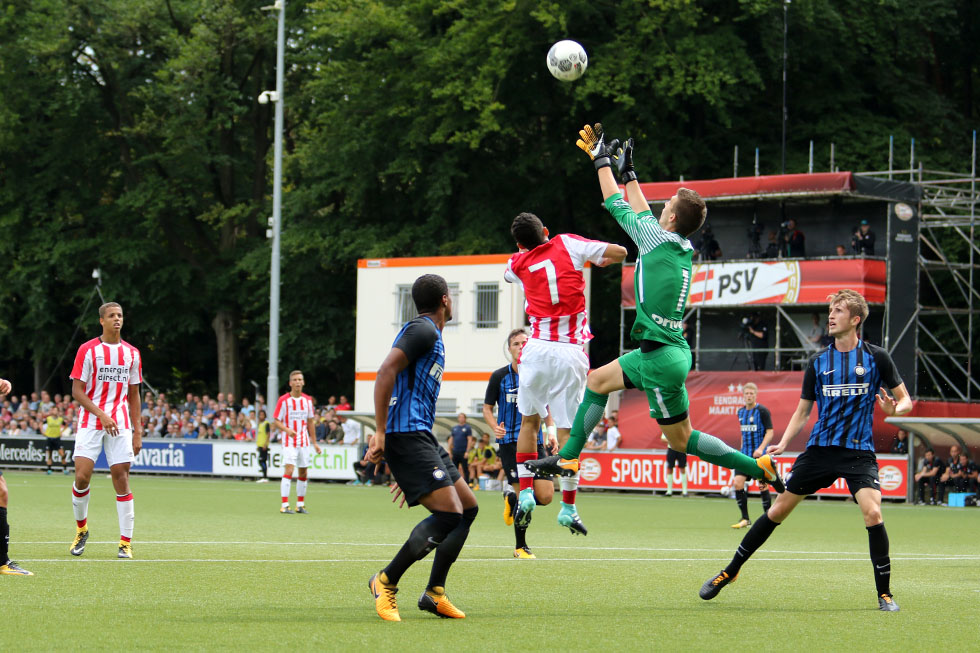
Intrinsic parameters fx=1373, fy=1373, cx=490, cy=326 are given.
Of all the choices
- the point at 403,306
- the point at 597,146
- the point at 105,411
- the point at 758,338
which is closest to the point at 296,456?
the point at 105,411

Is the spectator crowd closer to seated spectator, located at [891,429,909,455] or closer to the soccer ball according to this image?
seated spectator, located at [891,429,909,455]

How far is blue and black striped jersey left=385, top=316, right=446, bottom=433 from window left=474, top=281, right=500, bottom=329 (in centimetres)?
2887

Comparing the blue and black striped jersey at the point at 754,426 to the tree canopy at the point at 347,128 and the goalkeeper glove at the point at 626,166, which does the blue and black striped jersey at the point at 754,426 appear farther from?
the tree canopy at the point at 347,128

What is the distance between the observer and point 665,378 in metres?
9.82

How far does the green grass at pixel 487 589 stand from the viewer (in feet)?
26.7

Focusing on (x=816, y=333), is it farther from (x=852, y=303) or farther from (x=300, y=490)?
(x=852, y=303)

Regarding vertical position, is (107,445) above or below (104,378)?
below

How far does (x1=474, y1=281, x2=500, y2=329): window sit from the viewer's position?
37875mm

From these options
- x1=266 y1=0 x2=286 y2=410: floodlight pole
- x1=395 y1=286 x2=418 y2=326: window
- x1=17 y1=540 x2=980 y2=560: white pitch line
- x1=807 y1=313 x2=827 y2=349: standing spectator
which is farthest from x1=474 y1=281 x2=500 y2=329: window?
x1=17 y1=540 x2=980 y2=560: white pitch line

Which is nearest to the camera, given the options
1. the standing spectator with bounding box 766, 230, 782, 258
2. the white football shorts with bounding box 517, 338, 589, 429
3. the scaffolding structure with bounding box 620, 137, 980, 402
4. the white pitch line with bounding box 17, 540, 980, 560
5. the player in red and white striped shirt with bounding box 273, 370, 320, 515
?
the white football shorts with bounding box 517, 338, 589, 429

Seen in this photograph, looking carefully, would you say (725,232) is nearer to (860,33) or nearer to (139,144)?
(860,33)

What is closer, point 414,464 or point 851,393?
point 414,464

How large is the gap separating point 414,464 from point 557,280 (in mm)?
3179

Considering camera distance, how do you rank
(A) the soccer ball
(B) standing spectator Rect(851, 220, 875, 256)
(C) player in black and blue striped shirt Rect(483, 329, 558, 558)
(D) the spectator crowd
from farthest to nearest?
(D) the spectator crowd → (B) standing spectator Rect(851, 220, 875, 256) → (C) player in black and blue striped shirt Rect(483, 329, 558, 558) → (A) the soccer ball
